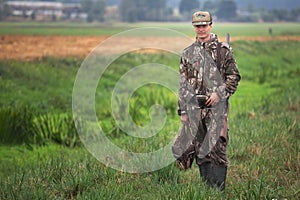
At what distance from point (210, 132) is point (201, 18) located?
1.11 metres

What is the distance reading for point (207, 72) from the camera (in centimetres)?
507

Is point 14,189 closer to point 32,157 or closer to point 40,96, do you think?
point 32,157

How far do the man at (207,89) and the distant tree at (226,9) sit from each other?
7196cm

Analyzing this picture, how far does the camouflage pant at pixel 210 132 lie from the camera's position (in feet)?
16.8

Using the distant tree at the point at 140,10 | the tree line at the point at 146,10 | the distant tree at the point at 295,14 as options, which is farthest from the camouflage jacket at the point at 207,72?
the distant tree at the point at 295,14

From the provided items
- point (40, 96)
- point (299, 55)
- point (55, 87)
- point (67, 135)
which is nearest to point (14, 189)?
point (67, 135)

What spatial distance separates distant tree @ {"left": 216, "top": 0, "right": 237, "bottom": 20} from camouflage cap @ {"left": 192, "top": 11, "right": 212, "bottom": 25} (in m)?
72.0

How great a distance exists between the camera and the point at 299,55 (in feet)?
103

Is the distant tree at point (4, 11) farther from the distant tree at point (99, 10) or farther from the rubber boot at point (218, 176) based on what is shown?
the rubber boot at point (218, 176)

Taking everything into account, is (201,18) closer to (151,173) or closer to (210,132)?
(210,132)

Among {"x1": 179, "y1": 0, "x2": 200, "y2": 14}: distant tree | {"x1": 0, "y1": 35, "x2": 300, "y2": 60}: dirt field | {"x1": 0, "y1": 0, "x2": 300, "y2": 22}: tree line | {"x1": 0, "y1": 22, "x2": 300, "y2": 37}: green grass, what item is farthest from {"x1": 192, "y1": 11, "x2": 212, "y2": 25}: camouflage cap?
{"x1": 179, "y1": 0, "x2": 200, "y2": 14}: distant tree

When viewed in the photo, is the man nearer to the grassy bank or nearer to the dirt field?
the grassy bank

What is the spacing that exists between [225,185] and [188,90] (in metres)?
1.21

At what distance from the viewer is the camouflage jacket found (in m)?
5.03
